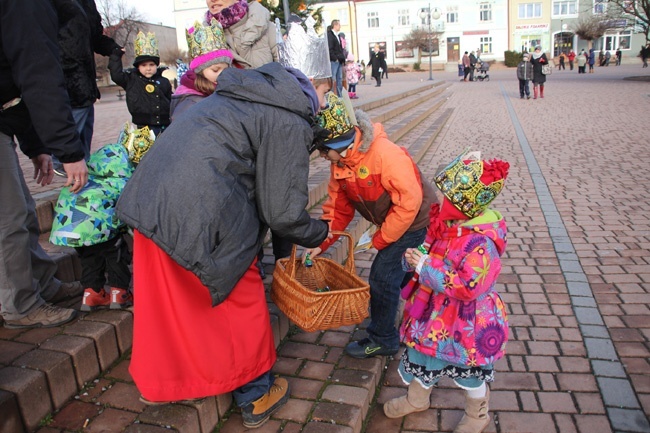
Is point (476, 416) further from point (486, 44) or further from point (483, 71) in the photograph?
point (486, 44)

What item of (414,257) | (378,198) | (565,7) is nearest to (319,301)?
(414,257)

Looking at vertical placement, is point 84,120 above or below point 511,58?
above

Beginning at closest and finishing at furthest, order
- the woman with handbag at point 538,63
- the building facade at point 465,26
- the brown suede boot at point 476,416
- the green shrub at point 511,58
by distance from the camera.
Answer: the brown suede boot at point 476,416
the woman with handbag at point 538,63
the green shrub at point 511,58
the building facade at point 465,26

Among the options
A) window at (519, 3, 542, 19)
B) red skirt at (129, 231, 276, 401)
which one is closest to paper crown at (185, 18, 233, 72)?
red skirt at (129, 231, 276, 401)

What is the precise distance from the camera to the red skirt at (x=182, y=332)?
7.48 feet

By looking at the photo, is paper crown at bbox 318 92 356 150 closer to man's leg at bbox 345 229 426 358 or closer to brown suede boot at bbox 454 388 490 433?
man's leg at bbox 345 229 426 358

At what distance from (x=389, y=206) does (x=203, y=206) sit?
1346 mm

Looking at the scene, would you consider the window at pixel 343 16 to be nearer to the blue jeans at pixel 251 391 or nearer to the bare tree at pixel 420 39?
the bare tree at pixel 420 39

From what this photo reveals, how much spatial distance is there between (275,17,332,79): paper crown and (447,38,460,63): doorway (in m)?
62.3

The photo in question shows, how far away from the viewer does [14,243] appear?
273cm

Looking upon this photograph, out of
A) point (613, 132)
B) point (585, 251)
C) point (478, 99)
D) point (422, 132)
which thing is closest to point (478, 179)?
point (585, 251)

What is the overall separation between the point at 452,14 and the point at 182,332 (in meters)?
66.2

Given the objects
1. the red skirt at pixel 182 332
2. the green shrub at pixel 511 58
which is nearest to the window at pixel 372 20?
the green shrub at pixel 511 58

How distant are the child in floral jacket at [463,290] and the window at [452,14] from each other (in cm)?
6512
